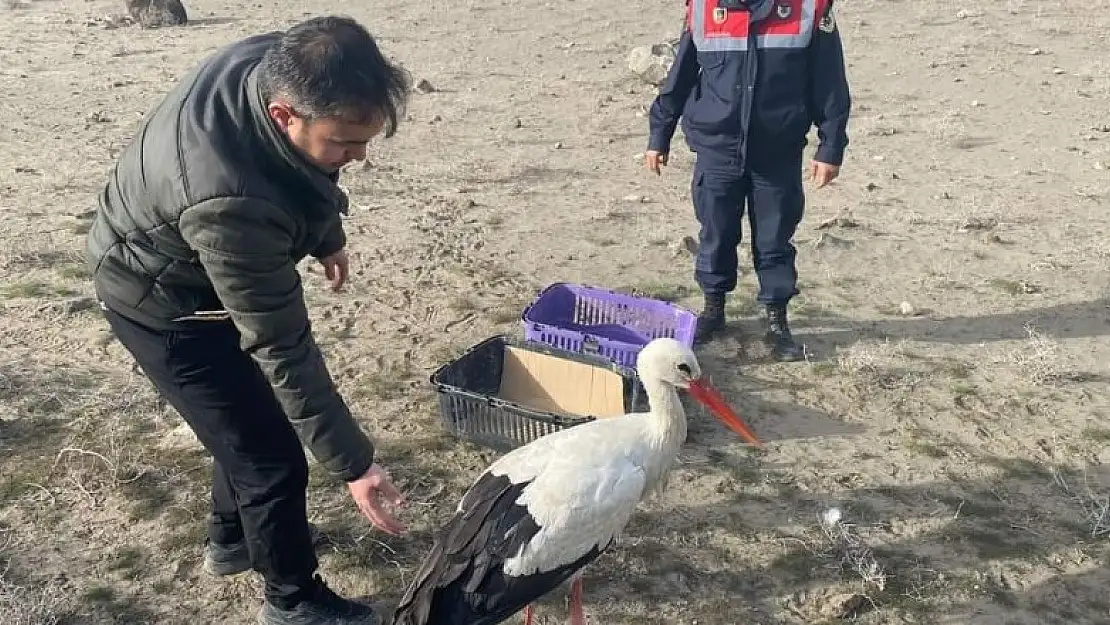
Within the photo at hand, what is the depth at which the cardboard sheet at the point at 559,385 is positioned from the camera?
4598mm

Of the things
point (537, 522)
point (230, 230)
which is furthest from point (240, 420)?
point (537, 522)

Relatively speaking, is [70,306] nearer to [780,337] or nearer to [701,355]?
[701,355]

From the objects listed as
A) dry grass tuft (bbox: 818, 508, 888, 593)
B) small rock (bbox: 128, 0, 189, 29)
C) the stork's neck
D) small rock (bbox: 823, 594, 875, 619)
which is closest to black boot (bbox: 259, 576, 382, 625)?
the stork's neck

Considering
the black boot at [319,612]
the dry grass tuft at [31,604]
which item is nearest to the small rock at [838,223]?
the black boot at [319,612]

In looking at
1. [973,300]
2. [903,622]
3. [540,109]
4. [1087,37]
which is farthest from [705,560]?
[1087,37]

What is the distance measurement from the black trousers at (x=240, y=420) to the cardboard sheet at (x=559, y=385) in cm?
183

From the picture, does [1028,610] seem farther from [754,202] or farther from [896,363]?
[754,202]

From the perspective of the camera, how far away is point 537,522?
10.3 ft

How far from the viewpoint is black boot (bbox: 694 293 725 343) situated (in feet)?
18.2

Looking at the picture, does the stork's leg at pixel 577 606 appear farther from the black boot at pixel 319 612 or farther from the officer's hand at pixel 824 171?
the officer's hand at pixel 824 171

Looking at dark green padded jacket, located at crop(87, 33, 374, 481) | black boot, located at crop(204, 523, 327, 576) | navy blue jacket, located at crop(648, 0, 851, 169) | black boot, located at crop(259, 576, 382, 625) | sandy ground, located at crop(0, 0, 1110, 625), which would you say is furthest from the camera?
navy blue jacket, located at crop(648, 0, 851, 169)

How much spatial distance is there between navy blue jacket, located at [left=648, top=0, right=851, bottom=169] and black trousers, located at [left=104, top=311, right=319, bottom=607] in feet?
9.88

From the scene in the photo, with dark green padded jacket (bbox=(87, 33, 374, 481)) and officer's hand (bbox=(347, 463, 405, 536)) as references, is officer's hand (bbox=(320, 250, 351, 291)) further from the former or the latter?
officer's hand (bbox=(347, 463, 405, 536))

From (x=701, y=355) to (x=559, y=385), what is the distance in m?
1.09
